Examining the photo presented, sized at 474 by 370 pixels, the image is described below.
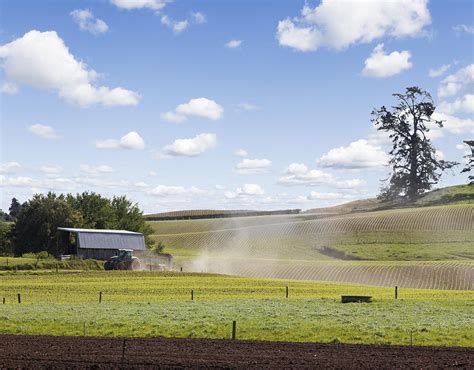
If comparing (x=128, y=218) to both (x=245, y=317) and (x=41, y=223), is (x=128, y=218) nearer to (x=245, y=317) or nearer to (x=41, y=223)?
(x=41, y=223)

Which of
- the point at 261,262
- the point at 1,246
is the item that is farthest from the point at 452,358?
the point at 1,246

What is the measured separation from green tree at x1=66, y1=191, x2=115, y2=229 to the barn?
15.0 meters

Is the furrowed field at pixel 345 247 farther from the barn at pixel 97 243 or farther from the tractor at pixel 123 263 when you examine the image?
the tractor at pixel 123 263

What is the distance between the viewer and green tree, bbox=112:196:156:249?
12244 cm

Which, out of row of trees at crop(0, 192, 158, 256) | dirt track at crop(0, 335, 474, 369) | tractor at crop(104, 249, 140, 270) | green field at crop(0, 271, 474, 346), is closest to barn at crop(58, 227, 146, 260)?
row of trees at crop(0, 192, 158, 256)

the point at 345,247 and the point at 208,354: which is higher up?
the point at 345,247

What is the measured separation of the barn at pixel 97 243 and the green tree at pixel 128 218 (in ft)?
56.9

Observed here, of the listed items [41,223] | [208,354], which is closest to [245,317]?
[208,354]

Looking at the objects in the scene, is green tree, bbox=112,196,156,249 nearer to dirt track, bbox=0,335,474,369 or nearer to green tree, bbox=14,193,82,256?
green tree, bbox=14,193,82,256

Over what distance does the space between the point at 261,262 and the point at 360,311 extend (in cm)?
5744

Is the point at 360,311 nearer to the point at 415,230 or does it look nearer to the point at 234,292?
the point at 234,292

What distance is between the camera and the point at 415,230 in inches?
4471

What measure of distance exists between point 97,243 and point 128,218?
24314 millimetres

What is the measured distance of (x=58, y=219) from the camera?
112125 millimetres
